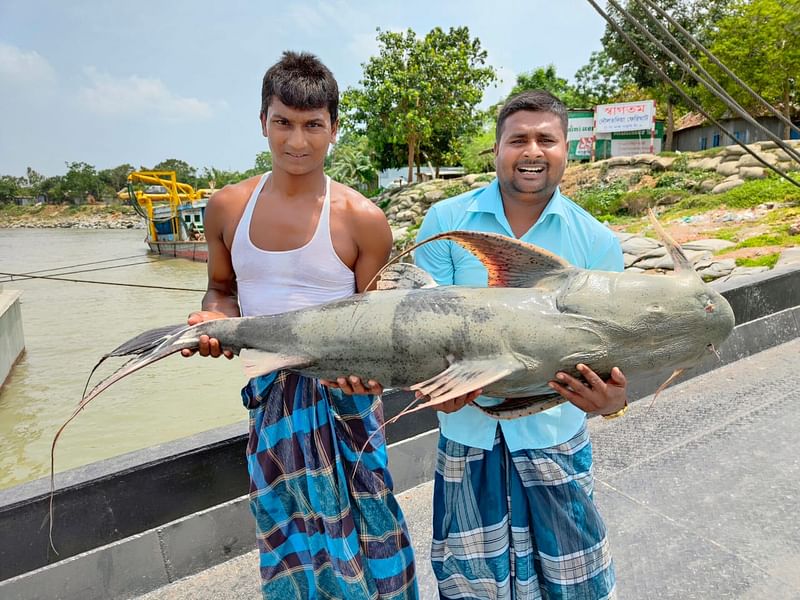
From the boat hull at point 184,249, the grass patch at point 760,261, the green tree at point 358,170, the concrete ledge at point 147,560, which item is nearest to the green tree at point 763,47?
the grass patch at point 760,261

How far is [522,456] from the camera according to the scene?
1.78 meters

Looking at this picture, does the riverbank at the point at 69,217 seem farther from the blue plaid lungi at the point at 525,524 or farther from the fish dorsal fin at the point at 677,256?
the fish dorsal fin at the point at 677,256

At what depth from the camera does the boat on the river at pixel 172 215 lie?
86.3 ft

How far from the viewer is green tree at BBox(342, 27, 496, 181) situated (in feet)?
88.9

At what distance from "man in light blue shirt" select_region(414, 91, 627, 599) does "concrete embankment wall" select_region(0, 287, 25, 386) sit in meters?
8.37

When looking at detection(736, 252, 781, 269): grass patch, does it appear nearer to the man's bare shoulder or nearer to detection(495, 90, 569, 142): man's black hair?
detection(495, 90, 569, 142): man's black hair

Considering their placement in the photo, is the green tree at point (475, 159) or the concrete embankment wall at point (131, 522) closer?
the concrete embankment wall at point (131, 522)

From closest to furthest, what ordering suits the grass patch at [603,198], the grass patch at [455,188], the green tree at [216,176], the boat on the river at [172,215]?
the grass patch at [603,198], the grass patch at [455,188], the boat on the river at [172,215], the green tree at [216,176]

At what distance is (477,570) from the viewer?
1824mm

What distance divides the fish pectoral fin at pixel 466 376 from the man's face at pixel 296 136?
34.1 inches

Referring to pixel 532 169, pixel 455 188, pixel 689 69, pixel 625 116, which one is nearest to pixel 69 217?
pixel 455 188

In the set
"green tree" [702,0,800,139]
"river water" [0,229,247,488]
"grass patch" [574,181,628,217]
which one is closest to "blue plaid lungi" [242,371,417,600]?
"river water" [0,229,247,488]

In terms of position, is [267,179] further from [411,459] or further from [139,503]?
[411,459]

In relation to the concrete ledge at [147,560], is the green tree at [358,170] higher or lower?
higher
